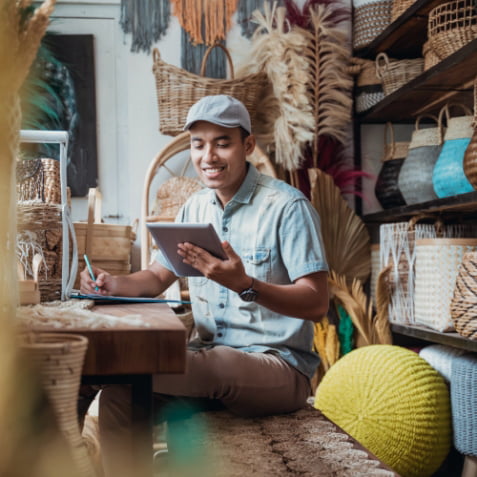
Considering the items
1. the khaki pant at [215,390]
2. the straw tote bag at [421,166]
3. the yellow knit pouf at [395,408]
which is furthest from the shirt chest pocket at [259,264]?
the straw tote bag at [421,166]

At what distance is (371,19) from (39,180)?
2502 mm

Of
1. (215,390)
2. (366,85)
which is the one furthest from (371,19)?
(215,390)

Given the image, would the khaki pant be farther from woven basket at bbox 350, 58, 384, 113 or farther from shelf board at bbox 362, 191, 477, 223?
woven basket at bbox 350, 58, 384, 113

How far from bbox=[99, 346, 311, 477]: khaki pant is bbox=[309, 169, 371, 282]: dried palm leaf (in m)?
1.87

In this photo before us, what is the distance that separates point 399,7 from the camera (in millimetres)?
3172

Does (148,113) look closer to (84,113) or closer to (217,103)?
(84,113)

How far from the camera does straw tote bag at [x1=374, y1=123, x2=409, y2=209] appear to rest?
10.5ft

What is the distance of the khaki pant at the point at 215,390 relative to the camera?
1.36 meters

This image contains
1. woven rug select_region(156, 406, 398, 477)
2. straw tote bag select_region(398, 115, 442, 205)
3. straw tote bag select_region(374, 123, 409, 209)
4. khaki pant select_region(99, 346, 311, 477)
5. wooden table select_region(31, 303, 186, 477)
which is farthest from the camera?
straw tote bag select_region(374, 123, 409, 209)

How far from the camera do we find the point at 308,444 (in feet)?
3.97

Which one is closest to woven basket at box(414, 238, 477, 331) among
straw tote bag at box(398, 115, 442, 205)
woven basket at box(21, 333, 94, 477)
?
straw tote bag at box(398, 115, 442, 205)

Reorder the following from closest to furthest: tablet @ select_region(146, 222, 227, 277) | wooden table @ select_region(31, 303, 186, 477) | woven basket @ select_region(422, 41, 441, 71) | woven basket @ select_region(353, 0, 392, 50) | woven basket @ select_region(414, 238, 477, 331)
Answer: wooden table @ select_region(31, 303, 186, 477), tablet @ select_region(146, 222, 227, 277), woven basket @ select_region(414, 238, 477, 331), woven basket @ select_region(422, 41, 441, 71), woven basket @ select_region(353, 0, 392, 50)

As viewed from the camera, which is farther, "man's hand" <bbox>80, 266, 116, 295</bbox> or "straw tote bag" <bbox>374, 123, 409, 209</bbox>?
"straw tote bag" <bbox>374, 123, 409, 209</bbox>

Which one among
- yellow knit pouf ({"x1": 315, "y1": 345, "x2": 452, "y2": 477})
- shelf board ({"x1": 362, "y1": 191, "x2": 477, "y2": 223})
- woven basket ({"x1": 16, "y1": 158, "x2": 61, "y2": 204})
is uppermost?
woven basket ({"x1": 16, "y1": 158, "x2": 61, "y2": 204})
